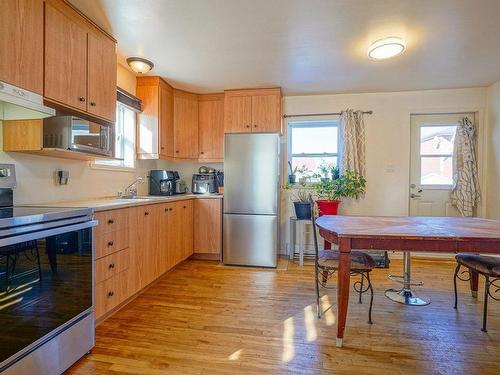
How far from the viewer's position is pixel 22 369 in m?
1.26

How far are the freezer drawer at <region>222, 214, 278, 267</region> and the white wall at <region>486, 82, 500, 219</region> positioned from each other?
9.39 ft

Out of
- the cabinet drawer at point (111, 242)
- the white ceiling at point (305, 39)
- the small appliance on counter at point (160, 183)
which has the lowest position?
the cabinet drawer at point (111, 242)

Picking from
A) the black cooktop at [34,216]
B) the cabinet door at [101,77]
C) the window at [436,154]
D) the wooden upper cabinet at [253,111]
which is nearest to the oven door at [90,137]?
the cabinet door at [101,77]

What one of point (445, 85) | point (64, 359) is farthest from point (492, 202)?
point (64, 359)

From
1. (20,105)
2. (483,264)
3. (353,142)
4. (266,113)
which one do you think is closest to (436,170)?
(353,142)

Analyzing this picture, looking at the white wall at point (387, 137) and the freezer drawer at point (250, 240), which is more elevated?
the white wall at point (387, 137)

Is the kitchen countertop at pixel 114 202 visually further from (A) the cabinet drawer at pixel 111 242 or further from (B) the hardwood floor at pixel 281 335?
(B) the hardwood floor at pixel 281 335

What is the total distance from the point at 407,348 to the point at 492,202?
2.93 m

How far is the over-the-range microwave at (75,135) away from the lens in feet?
6.40

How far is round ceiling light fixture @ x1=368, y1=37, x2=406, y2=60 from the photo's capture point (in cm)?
239

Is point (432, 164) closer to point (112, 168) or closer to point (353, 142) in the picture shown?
point (353, 142)

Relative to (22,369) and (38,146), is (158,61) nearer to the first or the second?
(38,146)

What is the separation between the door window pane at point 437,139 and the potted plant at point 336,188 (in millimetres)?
1044

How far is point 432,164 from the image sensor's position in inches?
152
